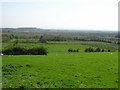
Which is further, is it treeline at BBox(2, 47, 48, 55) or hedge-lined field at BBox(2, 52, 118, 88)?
treeline at BBox(2, 47, 48, 55)

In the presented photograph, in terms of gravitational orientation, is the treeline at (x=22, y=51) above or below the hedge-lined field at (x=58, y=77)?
below

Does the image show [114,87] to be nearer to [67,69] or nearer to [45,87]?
[45,87]

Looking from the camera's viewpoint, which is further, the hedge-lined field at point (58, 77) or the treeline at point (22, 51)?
the treeline at point (22, 51)

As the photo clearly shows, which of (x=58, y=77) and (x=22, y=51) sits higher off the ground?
(x=58, y=77)

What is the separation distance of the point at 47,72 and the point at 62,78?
259 cm

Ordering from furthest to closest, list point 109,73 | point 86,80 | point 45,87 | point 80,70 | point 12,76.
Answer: point 80,70 → point 109,73 → point 12,76 → point 86,80 → point 45,87

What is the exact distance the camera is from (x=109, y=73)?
1833 cm

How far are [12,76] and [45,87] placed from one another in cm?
400

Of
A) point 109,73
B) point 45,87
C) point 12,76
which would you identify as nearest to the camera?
point 45,87

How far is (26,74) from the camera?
17.5 m

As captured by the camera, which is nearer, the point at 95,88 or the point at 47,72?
the point at 95,88

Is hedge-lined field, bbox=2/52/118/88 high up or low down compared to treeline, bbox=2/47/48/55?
up

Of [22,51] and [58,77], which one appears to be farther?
[22,51]

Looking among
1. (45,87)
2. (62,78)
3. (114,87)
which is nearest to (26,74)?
(62,78)
